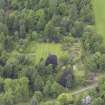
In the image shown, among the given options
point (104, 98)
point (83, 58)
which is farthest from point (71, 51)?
point (104, 98)

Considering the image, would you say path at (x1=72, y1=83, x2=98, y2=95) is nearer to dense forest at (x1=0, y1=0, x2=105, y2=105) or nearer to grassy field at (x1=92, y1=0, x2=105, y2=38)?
dense forest at (x1=0, y1=0, x2=105, y2=105)

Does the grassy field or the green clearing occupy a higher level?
the grassy field

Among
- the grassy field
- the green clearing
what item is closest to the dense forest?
the green clearing

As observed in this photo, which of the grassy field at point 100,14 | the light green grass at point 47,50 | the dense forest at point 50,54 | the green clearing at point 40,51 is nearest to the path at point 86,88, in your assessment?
the dense forest at point 50,54

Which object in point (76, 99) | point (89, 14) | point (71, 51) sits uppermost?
point (89, 14)

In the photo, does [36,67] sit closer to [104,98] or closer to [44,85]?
[44,85]

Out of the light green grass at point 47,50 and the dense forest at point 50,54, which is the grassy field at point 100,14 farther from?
the light green grass at point 47,50
